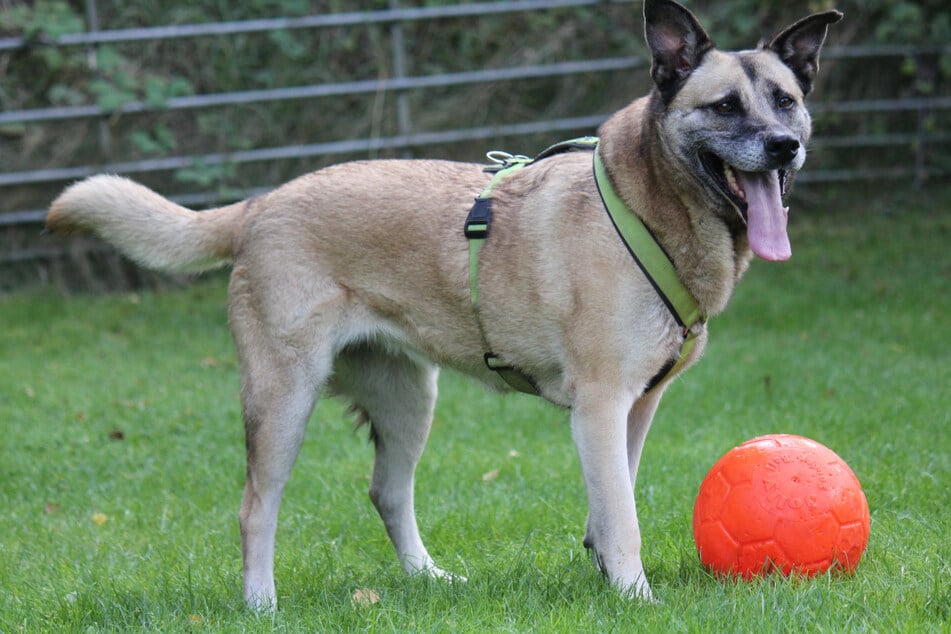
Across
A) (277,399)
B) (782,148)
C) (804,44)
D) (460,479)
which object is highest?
(804,44)

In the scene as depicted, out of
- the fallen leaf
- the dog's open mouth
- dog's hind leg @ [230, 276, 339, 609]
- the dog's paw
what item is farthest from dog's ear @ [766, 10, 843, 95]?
the fallen leaf

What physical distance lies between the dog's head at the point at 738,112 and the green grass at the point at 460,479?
122 centimetres

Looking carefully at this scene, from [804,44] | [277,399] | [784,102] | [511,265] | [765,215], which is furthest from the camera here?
[277,399]

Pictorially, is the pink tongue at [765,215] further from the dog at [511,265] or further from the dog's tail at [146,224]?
the dog's tail at [146,224]

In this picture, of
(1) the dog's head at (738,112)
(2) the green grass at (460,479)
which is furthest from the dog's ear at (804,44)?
(2) the green grass at (460,479)

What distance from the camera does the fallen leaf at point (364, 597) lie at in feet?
12.4

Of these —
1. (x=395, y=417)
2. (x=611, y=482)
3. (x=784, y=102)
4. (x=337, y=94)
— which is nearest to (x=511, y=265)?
(x=611, y=482)

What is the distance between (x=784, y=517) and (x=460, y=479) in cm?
226

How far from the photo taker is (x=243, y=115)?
1080 cm

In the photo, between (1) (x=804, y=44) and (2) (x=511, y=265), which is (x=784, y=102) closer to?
(1) (x=804, y=44)

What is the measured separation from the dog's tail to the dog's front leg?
167cm

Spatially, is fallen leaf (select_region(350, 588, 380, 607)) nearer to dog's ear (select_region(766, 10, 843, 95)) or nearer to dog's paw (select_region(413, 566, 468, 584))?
dog's paw (select_region(413, 566, 468, 584))

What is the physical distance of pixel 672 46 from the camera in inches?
153

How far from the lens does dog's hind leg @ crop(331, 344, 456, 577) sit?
15.2 feet
